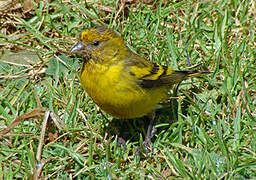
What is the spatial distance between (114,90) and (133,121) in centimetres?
109

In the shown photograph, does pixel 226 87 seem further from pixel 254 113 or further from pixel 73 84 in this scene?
pixel 73 84

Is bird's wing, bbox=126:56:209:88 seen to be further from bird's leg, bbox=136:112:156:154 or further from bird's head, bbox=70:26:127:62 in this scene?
bird's leg, bbox=136:112:156:154

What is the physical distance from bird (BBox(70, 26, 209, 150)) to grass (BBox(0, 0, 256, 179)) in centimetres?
46

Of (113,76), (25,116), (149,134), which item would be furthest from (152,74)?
(25,116)

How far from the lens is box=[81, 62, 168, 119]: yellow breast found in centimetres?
491

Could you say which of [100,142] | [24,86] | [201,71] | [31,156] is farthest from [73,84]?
[201,71]

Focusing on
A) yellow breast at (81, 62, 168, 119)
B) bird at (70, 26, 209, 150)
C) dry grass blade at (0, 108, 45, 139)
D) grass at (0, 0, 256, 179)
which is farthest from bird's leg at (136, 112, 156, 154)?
dry grass blade at (0, 108, 45, 139)

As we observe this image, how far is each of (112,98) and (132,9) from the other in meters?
2.65

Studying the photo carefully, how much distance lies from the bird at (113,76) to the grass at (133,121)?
46 centimetres

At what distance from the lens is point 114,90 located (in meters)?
4.90

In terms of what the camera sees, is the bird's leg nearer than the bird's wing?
No

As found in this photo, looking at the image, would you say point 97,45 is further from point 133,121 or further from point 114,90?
point 133,121

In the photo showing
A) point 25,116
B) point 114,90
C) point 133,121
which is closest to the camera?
point 114,90

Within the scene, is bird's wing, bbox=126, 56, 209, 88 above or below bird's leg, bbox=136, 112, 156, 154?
above
